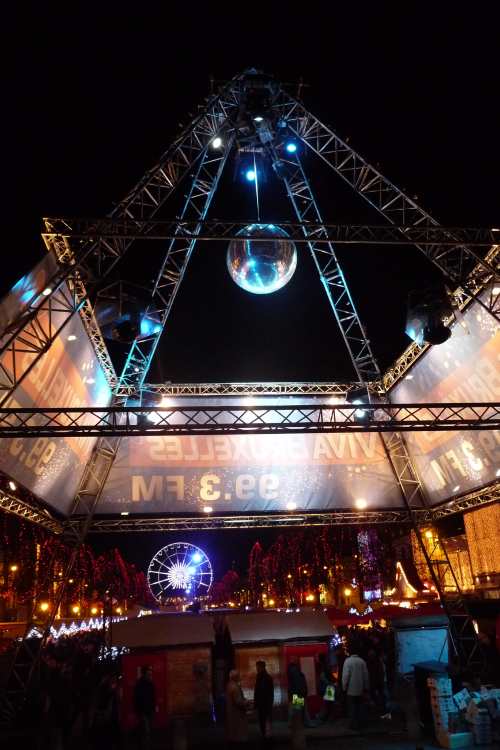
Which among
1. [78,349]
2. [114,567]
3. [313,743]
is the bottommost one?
[313,743]

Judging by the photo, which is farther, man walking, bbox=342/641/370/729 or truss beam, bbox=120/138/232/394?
truss beam, bbox=120/138/232/394

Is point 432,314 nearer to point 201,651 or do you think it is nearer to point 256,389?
point 256,389

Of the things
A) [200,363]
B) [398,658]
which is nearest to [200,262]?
[200,363]

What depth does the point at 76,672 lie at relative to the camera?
12648 millimetres

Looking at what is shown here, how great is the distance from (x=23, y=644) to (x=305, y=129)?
44.5 ft

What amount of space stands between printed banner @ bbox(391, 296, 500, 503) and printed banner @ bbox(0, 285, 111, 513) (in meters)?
8.66

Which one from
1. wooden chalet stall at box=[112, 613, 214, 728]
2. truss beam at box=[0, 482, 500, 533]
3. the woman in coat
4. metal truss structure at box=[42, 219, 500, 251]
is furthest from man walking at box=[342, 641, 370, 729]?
metal truss structure at box=[42, 219, 500, 251]

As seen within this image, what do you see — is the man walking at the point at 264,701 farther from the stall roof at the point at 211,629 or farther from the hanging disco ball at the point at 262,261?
the hanging disco ball at the point at 262,261

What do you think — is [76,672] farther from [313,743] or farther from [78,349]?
[78,349]

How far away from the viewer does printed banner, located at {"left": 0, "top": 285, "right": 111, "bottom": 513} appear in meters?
11.5

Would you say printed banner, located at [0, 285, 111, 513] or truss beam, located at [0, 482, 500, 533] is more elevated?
printed banner, located at [0, 285, 111, 513]

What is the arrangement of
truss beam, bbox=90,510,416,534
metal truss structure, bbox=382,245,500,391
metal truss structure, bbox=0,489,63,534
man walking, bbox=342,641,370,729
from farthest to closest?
truss beam, bbox=90,510,416,534
metal truss structure, bbox=0,489,63,534
metal truss structure, bbox=382,245,500,391
man walking, bbox=342,641,370,729

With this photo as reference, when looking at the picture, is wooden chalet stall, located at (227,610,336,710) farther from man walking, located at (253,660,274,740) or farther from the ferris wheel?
the ferris wheel

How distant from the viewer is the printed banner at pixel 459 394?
41.4 ft
